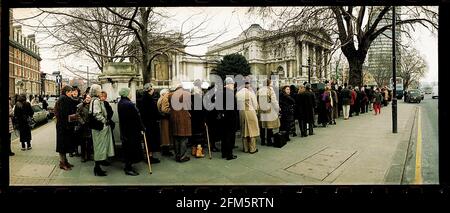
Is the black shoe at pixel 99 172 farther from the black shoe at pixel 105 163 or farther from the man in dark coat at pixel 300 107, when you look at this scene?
the man in dark coat at pixel 300 107

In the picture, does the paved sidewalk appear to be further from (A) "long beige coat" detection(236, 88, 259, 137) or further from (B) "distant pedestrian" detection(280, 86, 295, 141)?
(B) "distant pedestrian" detection(280, 86, 295, 141)

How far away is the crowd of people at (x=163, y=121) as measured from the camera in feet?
8.14

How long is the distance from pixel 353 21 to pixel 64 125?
3.19m

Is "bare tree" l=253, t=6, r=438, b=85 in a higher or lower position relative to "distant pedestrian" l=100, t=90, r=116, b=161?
higher

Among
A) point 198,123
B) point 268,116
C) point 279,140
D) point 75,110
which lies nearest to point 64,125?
point 75,110

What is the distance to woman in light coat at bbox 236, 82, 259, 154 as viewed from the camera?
3.08 m

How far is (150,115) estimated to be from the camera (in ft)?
10.9

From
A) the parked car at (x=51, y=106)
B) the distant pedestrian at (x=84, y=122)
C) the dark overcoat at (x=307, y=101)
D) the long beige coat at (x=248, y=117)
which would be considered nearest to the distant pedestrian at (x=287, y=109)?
the dark overcoat at (x=307, y=101)

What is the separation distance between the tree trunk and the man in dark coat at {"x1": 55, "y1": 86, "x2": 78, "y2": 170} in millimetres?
3588

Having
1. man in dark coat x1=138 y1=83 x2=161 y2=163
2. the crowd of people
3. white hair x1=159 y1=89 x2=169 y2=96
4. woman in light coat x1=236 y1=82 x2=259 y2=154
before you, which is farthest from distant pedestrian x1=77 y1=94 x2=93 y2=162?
woman in light coat x1=236 y1=82 x2=259 y2=154

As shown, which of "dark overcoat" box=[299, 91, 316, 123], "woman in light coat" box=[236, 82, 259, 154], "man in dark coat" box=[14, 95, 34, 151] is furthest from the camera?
"dark overcoat" box=[299, 91, 316, 123]

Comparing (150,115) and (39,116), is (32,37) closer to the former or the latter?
(39,116)
